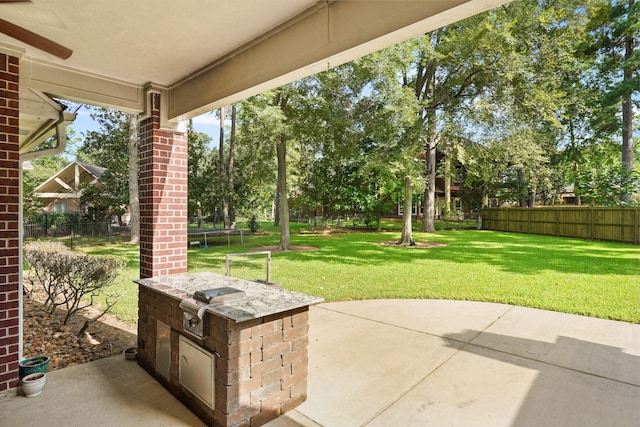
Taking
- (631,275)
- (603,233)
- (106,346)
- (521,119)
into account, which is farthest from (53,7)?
(603,233)

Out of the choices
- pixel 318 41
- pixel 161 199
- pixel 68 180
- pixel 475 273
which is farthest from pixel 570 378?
pixel 68 180

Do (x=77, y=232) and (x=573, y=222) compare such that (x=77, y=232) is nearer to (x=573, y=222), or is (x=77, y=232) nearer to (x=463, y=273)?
(x=463, y=273)

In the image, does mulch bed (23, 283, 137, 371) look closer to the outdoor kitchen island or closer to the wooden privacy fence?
the outdoor kitchen island

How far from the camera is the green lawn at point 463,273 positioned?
5980 millimetres

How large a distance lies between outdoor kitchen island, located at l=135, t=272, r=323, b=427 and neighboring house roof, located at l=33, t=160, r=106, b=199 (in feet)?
66.0

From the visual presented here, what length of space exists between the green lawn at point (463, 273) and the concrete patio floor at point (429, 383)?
1.53 metres

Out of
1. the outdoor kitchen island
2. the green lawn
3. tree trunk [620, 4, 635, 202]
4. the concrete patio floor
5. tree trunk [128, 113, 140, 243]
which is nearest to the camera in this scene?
the outdoor kitchen island

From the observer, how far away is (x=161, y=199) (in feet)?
12.1

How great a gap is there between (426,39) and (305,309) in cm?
1153

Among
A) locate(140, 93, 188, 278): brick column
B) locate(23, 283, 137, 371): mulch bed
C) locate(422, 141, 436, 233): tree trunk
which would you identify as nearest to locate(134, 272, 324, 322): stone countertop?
locate(140, 93, 188, 278): brick column

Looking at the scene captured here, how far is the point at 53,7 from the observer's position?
2.34 m

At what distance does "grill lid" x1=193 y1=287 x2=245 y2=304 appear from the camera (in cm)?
248

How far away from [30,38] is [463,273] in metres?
8.38

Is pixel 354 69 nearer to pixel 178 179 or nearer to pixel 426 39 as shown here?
pixel 426 39
